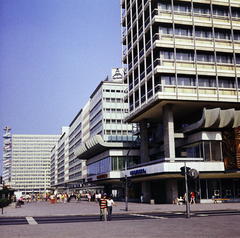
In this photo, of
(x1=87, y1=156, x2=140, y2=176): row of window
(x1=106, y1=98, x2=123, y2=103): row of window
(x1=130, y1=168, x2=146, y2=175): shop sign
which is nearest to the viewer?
(x1=130, y1=168, x2=146, y2=175): shop sign

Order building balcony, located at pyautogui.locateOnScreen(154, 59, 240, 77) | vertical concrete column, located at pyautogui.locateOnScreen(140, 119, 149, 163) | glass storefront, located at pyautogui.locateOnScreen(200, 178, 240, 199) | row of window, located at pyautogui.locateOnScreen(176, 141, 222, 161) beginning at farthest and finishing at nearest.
Answer: vertical concrete column, located at pyautogui.locateOnScreen(140, 119, 149, 163) < building balcony, located at pyautogui.locateOnScreen(154, 59, 240, 77) < glass storefront, located at pyautogui.locateOnScreen(200, 178, 240, 199) < row of window, located at pyautogui.locateOnScreen(176, 141, 222, 161)

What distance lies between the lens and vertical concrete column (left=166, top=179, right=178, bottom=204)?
4432 cm

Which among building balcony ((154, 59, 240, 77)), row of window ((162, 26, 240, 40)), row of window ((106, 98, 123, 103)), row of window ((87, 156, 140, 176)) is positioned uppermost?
row of window ((162, 26, 240, 40))

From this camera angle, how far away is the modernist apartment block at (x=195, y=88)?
1704 inches

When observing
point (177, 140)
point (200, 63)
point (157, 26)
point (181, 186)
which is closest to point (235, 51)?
point (200, 63)

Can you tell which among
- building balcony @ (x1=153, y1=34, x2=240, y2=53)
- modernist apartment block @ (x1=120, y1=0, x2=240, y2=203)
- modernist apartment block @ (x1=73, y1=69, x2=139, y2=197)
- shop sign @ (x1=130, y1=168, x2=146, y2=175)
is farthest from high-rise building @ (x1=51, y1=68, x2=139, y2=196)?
building balcony @ (x1=153, y1=34, x2=240, y2=53)

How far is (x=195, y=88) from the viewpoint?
45438mm

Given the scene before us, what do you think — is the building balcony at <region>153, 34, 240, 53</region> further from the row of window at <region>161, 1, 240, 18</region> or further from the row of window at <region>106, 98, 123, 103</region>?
the row of window at <region>106, 98, 123, 103</region>

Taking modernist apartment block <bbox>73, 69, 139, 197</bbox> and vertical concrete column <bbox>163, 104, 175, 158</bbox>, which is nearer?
vertical concrete column <bbox>163, 104, 175, 158</bbox>

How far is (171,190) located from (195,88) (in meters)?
13.8

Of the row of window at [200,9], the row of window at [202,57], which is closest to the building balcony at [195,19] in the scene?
the row of window at [200,9]

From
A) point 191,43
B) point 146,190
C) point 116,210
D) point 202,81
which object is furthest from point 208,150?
point 116,210

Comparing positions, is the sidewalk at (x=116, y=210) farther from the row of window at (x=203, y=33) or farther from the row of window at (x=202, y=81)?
the row of window at (x=203, y=33)

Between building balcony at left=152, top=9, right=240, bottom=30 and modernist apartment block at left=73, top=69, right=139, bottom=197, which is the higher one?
building balcony at left=152, top=9, right=240, bottom=30
